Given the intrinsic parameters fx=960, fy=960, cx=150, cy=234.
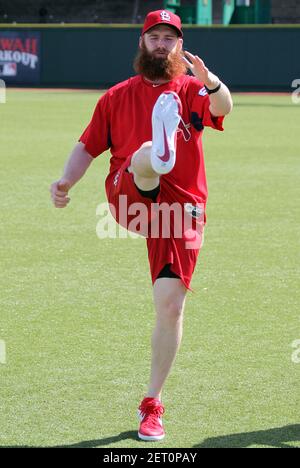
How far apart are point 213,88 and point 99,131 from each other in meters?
0.77

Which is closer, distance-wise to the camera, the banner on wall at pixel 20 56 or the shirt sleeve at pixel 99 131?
the shirt sleeve at pixel 99 131

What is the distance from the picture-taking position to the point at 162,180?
5188 mm

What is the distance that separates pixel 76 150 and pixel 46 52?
3319cm

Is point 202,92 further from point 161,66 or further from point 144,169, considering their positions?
point 144,169

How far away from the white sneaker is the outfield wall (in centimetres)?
3125

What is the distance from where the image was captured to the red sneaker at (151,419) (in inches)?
200

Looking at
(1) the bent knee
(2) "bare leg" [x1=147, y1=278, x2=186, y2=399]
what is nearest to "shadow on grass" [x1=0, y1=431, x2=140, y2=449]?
(2) "bare leg" [x1=147, y1=278, x2=186, y2=399]

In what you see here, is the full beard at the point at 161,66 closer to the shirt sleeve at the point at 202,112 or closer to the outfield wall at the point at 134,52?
the shirt sleeve at the point at 202,112

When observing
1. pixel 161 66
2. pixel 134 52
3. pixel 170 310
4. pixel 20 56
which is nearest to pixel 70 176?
pixel 161 66

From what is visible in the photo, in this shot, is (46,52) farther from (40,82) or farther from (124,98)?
(124,98)

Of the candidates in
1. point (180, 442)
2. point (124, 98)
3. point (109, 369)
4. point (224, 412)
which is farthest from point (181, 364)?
point (124, 98)

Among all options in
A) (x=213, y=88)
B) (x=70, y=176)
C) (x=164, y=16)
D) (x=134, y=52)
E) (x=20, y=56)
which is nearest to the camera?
(x=213, y=88)

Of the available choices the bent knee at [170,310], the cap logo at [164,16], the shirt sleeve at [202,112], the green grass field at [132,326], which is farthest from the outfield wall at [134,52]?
the bent knee at [170,310]

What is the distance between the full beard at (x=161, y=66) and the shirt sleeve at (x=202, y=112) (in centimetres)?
16
